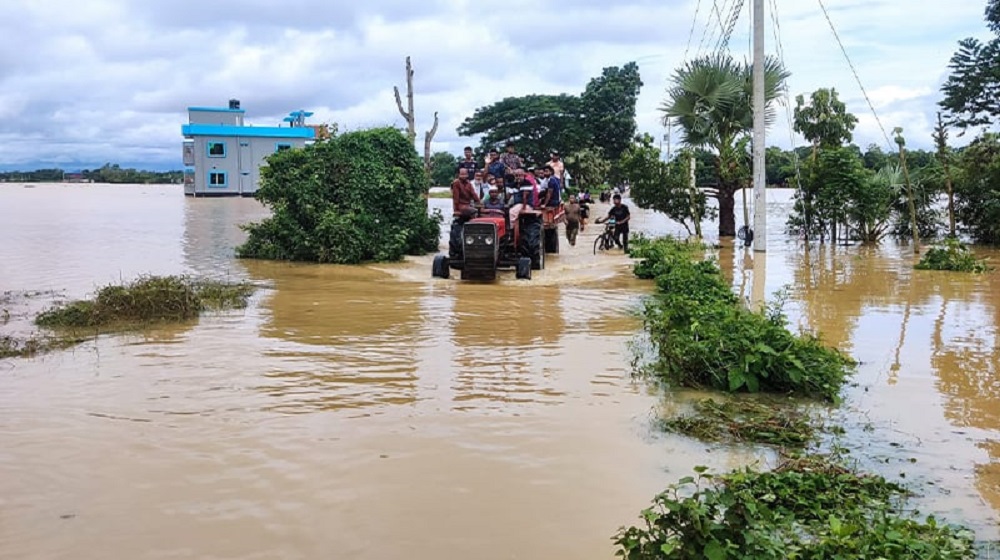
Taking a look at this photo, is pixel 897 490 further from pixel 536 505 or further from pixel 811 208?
pixel 811 208

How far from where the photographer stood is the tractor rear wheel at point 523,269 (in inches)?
578

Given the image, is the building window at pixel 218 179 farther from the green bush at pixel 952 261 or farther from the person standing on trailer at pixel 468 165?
the green bush at pixel 952 261

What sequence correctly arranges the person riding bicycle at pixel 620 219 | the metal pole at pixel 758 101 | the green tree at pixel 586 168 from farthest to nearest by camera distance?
the green tree at pixel 586 168
the person riding bicycle at pixel 620 219
the metal pole at pixel 758 101

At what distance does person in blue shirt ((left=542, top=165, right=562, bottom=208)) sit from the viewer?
18.3 m

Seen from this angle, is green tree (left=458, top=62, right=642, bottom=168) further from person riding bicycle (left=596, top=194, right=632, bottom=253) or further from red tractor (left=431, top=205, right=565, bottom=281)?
red tractor (left=431, top=205, right=565, bottom=281)

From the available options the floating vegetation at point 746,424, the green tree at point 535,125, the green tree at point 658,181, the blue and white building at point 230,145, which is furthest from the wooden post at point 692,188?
the blue and white building at point 230,145

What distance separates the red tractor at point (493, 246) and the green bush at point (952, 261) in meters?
7.83

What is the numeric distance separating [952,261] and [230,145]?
5172 centimetres

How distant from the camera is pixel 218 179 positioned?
60.1 metres

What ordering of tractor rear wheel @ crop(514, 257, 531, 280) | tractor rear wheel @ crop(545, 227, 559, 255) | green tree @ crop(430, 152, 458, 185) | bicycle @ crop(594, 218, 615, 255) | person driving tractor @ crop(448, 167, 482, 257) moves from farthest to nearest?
green tree @ crop(430, 152, 458, 185)
bicycle @ crop(594, 218, 615, 255)
tractor rear wheel @ crop(545, 227, 559, 255)
tractor rear wheel @ crop(514, 257, 531, 280)
person driving tractor @ crop(448, 167, 482, 257)

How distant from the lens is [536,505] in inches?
180

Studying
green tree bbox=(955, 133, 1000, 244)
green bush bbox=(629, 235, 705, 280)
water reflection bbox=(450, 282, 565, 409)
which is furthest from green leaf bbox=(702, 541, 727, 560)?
green tree bbox=(955, 133, 1000, 244)

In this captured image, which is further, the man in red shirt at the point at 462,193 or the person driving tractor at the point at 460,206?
the man in red shirt at the point at 462,193

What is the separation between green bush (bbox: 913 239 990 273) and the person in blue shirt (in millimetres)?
7467
